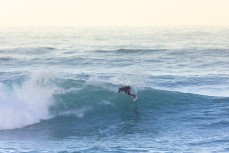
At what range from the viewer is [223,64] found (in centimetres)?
3681

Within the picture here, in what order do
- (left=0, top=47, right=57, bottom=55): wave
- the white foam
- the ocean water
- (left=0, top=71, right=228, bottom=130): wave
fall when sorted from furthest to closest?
(left=0, top=47, right=57, bottom=55): wave → (left=0, top=71, right=228, bottom=130): wave → the white foam → the ocean water

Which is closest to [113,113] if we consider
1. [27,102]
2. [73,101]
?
[73,101]

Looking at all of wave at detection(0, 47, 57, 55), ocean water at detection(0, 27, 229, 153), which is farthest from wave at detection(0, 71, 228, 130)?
wave at detection(0, 47, 57, 55)

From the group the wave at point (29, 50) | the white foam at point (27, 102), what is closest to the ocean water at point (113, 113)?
the white foam at point (27, 102)

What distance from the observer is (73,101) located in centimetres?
2034

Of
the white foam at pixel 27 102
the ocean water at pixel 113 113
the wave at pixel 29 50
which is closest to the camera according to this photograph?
the ocean water at pixel 113 113

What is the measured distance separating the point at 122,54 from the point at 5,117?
93.9ft

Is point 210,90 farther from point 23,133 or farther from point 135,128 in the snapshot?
point 23,133

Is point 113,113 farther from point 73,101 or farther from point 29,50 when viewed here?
point 29,50

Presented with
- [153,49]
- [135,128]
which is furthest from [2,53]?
[135,128]

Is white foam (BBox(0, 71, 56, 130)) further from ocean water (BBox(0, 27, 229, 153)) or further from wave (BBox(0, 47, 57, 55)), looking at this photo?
wave (BBox(0, 47, 57, 55))

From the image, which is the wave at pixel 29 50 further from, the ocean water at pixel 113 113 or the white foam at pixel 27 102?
the white foam at pixel 27 102

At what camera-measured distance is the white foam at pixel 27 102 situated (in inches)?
688

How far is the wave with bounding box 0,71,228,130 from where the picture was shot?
720 inches
